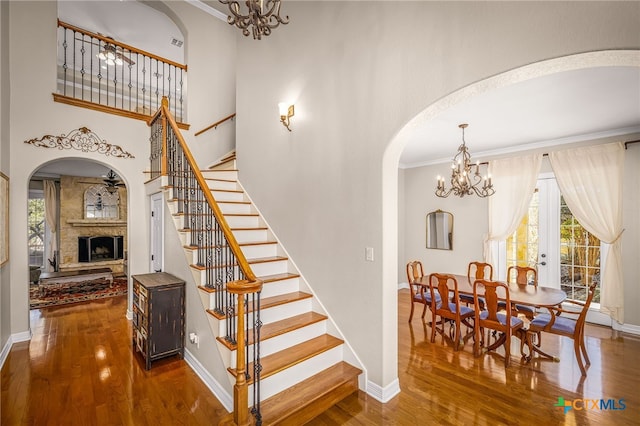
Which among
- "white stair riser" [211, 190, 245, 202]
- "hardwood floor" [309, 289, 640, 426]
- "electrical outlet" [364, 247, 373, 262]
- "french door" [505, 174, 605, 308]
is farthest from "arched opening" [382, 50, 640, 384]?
"french door" [505, 174, 605, 308]

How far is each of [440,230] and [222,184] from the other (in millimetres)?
4832

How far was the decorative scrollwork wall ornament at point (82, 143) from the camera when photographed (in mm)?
4047

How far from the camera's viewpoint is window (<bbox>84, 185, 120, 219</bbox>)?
8750 mm

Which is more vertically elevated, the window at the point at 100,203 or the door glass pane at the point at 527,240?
the window at the point at 100,203

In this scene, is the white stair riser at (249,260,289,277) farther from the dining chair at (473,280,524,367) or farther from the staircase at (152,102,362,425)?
the dining chair at (473,280,524,367)

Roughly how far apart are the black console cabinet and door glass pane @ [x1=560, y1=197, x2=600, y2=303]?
613 cm

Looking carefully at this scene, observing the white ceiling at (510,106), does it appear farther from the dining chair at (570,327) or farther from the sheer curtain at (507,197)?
the dining chair at (570,327)

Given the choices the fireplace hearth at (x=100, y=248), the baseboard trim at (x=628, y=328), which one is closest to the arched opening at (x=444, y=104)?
the baseboard trim at (x=628, y=328)

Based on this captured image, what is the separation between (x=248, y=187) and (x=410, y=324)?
344 centimetres

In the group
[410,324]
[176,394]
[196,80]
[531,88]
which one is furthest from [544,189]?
[196,80]

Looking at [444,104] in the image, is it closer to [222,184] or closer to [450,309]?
[450,309]

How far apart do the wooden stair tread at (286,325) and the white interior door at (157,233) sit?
226 centimetres

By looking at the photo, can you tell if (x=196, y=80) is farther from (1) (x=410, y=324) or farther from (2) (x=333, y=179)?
(1) (x=410, y=324)

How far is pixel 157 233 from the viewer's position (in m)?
4.41
